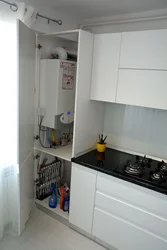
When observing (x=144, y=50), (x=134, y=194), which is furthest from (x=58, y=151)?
(x=144, y=50)

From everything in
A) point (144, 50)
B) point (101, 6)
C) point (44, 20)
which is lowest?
point (144, 50)

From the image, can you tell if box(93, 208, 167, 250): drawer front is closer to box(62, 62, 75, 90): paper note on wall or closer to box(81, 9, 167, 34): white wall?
box(62, 62, 75, 90): paper note on wall

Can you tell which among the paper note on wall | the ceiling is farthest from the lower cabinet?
the ceiling

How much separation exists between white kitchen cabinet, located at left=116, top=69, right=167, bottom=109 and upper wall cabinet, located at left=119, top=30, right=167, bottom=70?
0.18 feet

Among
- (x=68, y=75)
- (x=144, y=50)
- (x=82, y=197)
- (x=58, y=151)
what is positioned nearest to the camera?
(x=144, y=50)

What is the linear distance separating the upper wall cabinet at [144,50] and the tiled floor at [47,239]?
170cm

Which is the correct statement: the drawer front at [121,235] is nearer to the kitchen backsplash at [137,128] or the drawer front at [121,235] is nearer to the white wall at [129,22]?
the kitchen backsplash at [137,128]

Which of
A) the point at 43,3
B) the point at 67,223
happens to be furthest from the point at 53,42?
the point at 67,223

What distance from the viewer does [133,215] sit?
5.63 feet

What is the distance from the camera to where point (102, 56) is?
1889 mm

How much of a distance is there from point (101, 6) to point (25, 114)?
1.25 meters

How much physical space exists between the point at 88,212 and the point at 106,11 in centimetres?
200

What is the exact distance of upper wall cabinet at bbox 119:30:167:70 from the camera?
160 centimetres

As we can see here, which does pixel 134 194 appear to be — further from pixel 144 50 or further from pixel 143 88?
pixel 144 50
